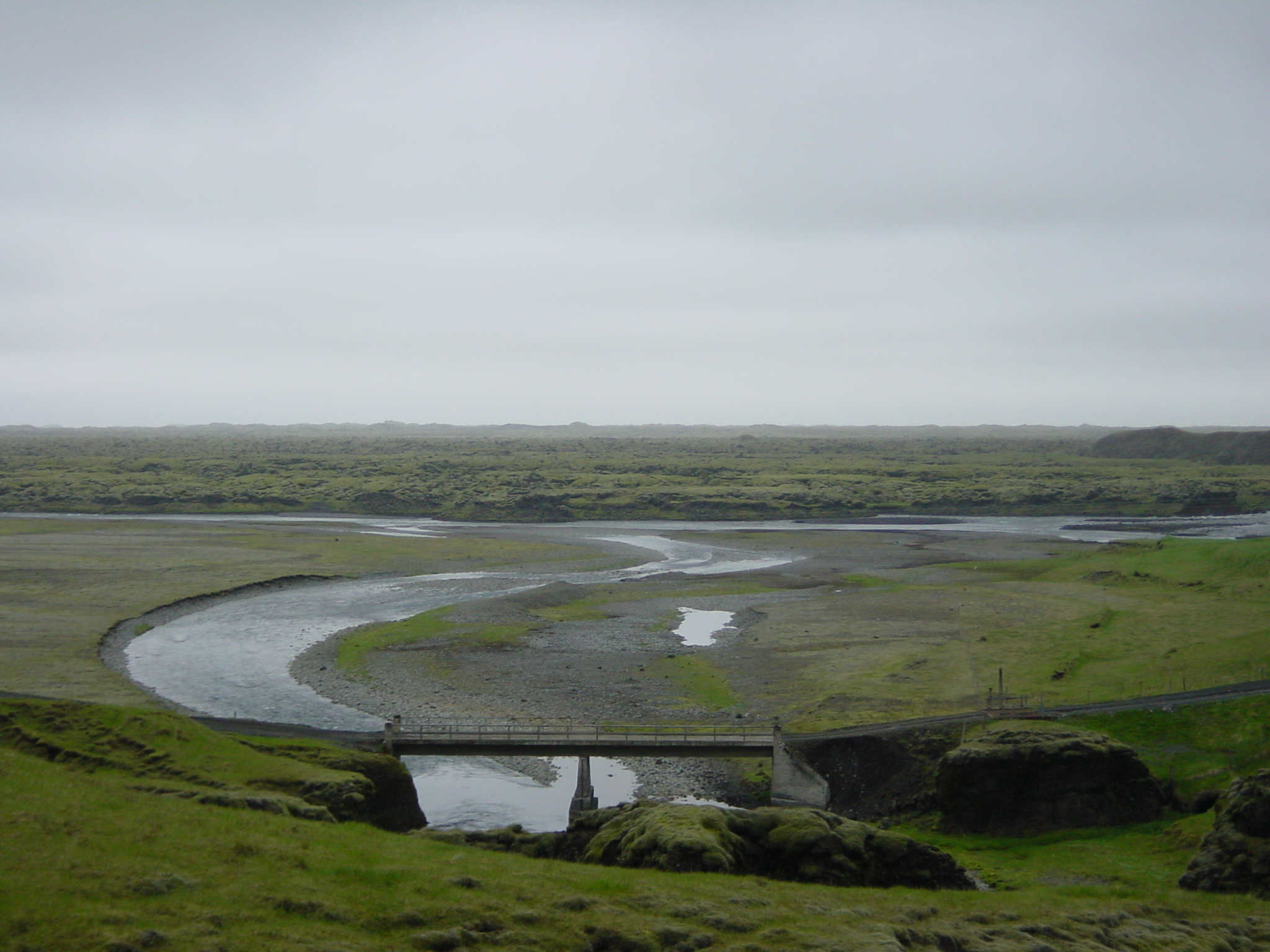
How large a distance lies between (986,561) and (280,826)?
8612cm

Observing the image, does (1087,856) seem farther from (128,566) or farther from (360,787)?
(128,566)

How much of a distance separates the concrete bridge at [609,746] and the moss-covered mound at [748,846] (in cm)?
925

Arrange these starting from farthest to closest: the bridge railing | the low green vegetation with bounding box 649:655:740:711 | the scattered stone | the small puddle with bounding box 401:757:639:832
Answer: the low green vegetation with bounding box 649:655:740:711 → the bridge railing → the small puddle with bounding box 401:757:639:832 → the scattered stone

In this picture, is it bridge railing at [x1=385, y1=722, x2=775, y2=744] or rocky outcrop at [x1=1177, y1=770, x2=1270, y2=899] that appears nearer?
rocky outcrop at [x1=1177, y1=770, x2=1270, y2=899]

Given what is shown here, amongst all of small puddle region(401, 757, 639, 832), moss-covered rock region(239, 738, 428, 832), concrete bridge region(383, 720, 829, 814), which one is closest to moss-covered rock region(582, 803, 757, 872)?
small puddle region(401, 757, 639, 832)

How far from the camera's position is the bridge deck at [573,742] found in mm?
43434

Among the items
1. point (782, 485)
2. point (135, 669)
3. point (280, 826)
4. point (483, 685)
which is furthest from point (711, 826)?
point (782, 485)

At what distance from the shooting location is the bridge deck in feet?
143

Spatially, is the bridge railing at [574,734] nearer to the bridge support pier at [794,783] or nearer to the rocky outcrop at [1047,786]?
the bridge support pier at [794,783]

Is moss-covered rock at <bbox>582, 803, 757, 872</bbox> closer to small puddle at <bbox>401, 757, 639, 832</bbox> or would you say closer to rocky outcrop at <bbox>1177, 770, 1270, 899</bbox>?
small puddle at <bbox>401, 757, 639, 832</bbox>

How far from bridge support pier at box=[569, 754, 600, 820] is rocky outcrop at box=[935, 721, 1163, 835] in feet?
49.3

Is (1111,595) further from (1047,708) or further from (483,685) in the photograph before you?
(483,685)

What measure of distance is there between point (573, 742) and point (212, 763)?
14.9 metres

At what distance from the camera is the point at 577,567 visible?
10144 centimetres
